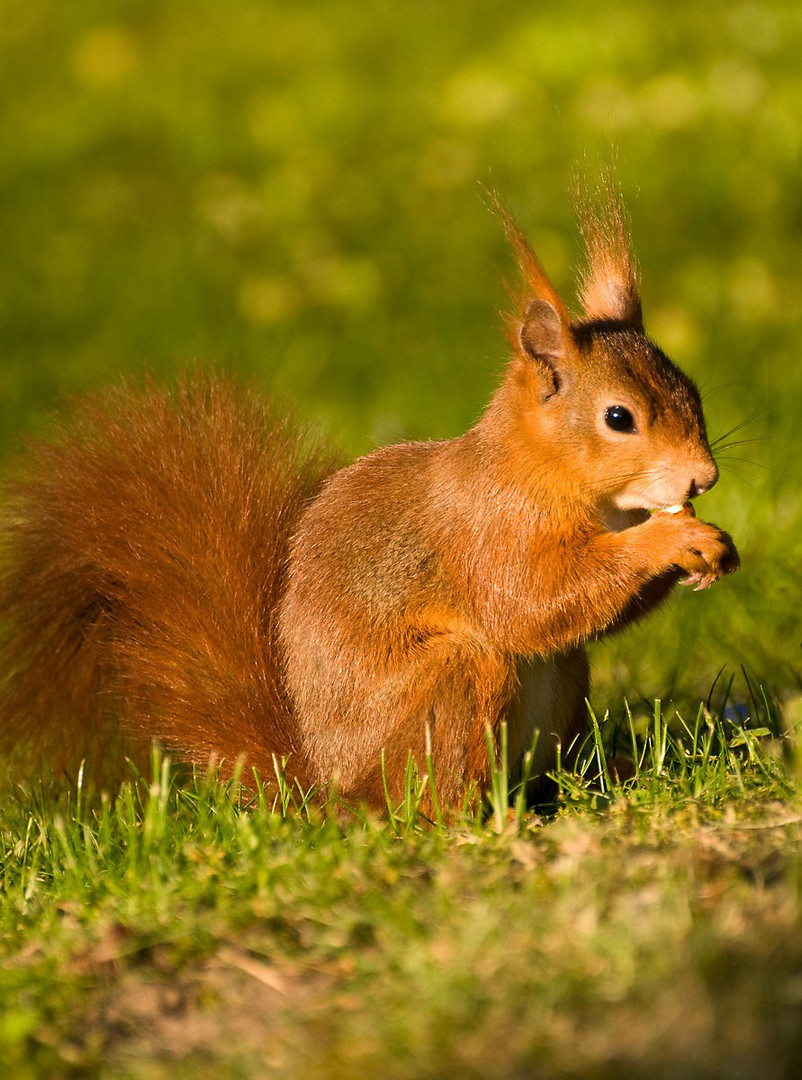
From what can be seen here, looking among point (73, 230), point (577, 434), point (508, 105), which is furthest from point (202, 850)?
point (508, 105)

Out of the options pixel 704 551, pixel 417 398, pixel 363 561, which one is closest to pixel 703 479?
pixel 704 551

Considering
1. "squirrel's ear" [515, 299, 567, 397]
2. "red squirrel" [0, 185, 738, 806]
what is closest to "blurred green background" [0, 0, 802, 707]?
"red squirrel" [0, 185, 738, 806]

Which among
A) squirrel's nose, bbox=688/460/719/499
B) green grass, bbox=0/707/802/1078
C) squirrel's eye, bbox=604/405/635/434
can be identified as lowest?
green grass, bbox=0/707/802/1078

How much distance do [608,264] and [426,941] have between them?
156 centimetres

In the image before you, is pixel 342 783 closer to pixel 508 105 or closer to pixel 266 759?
pixel 266 759

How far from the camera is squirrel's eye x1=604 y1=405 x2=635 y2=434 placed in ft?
8.25

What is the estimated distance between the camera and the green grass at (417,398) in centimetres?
164

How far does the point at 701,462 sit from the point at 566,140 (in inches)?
193

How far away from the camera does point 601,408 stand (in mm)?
2533

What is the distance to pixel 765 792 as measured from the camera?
227 centimetres

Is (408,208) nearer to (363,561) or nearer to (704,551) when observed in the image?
(363,561)

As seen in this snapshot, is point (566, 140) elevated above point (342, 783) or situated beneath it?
elevated above

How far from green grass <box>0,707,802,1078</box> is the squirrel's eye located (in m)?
0.55

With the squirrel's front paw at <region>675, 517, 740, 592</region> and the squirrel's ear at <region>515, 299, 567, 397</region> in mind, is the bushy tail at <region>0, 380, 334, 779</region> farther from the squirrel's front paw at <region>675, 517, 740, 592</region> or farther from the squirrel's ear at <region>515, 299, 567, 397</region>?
the squirrel's front paw at <region>675, 517, 740, 592</region>
